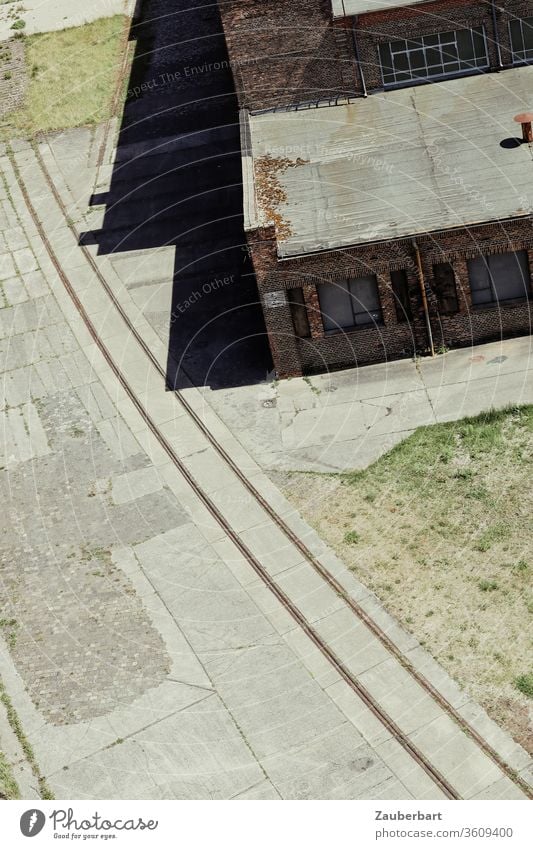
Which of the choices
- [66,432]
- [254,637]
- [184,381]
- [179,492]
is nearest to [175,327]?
[184,381]

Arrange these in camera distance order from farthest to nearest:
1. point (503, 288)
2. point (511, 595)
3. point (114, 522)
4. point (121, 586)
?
point (503, 288), point (114, 522), point (121, 586), point (511, 595)

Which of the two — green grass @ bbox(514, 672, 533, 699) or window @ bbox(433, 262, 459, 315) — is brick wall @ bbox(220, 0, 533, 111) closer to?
window @ bbox(433, 262, 459, 315)

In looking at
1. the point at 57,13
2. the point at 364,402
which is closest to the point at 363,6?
the point at 364,402

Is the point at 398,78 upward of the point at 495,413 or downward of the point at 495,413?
upward

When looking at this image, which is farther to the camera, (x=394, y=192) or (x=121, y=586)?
(x=394, y=192)

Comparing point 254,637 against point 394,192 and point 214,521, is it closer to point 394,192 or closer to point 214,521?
point 214,521

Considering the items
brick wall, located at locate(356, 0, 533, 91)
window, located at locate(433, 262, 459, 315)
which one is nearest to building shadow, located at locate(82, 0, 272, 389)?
window, located at locate(433, 262, 459, 315)

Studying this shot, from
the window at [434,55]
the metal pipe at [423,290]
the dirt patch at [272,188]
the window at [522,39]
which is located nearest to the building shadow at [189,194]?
the dirt patch at [272,188]

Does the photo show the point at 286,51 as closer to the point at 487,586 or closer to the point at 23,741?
the point at 487,586
